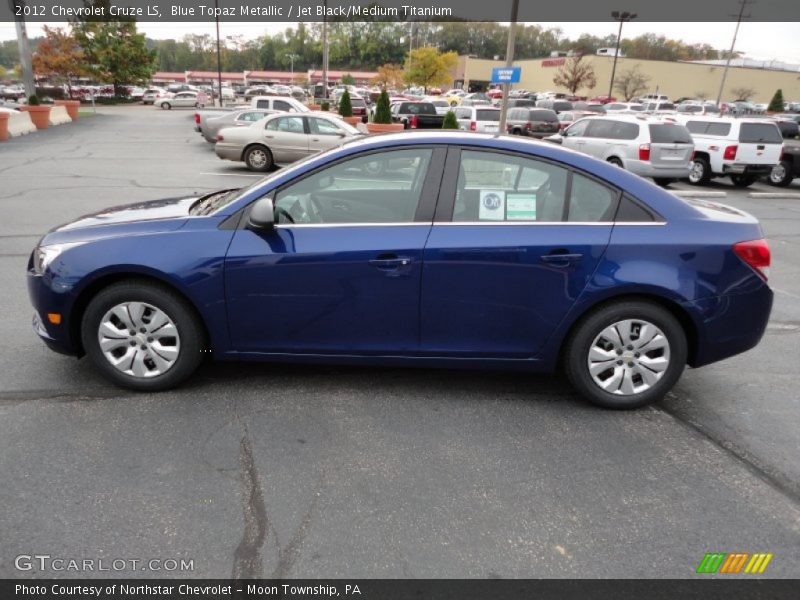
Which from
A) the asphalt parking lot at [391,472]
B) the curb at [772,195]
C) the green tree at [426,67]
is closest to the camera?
the asphalt parking lot at [391,472]

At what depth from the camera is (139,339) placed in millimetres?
3814

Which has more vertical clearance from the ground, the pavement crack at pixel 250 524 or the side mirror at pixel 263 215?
the side mirror at pixel 263 215

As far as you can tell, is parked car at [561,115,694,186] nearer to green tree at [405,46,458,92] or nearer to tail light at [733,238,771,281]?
tail light at [733,238,771,281]

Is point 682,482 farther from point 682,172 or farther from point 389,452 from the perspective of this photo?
point 682,172

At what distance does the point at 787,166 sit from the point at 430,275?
56.7 feet

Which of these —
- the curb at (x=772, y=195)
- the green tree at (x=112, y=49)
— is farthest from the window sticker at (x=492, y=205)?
the green tree at (x=112, y=49)

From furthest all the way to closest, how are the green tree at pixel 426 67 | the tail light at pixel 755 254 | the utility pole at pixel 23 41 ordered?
the green tree at pixel 426 67
the utility pole at pixel 23 41
the tail light at pixel 755 254

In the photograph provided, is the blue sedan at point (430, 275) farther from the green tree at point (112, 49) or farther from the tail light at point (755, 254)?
the green tree at point (112, 49)

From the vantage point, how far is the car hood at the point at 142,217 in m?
3.85

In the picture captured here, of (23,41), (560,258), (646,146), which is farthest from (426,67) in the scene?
(560,258)

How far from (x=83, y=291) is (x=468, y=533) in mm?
2717

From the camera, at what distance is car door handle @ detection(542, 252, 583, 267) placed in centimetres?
362

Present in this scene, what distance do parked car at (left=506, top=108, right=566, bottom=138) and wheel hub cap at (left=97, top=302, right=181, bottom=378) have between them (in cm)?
2139

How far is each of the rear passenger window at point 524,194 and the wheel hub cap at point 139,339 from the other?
6.31 feet
